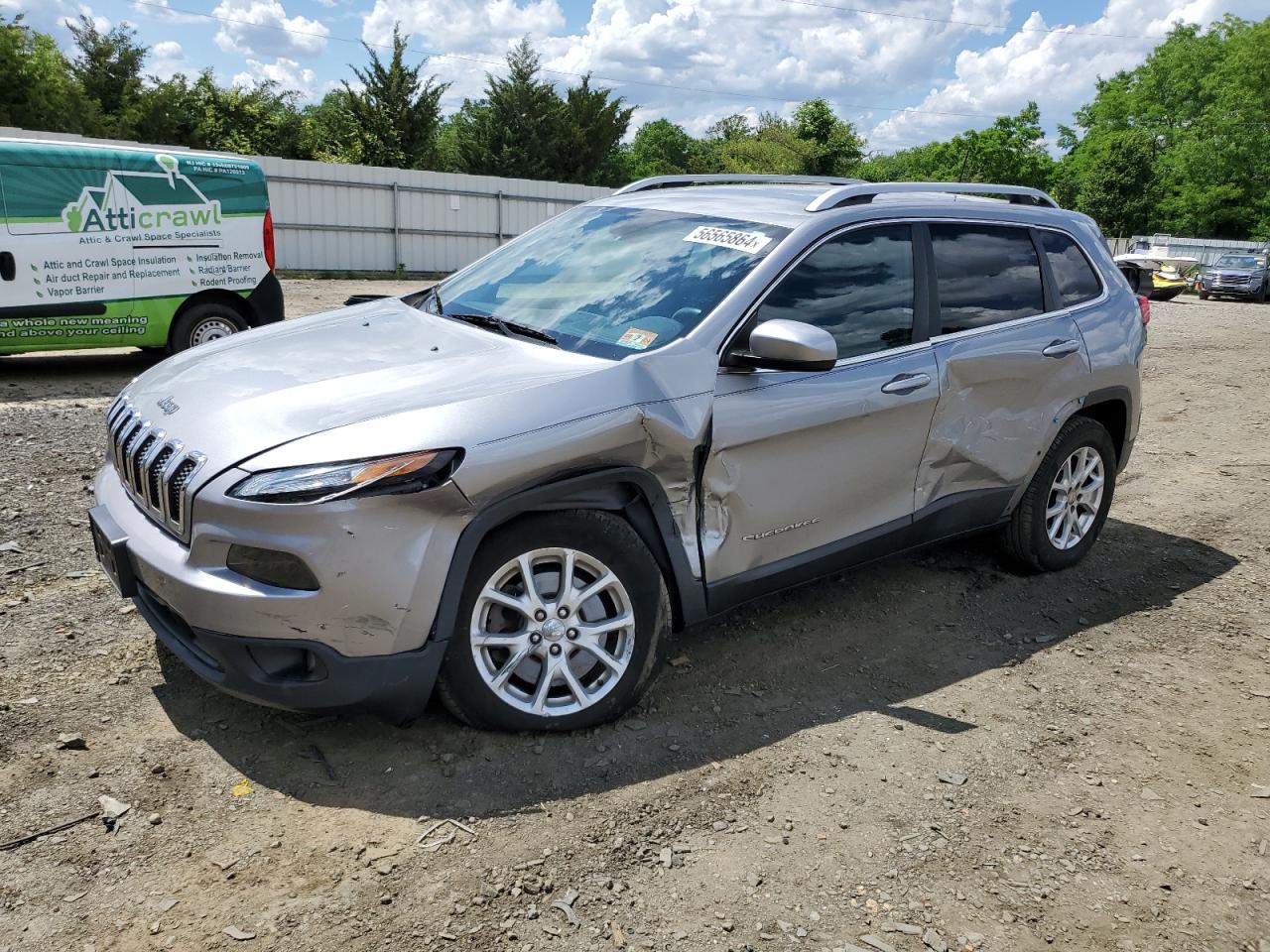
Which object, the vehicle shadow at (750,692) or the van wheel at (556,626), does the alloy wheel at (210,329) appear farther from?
the van wheel at (556,626)

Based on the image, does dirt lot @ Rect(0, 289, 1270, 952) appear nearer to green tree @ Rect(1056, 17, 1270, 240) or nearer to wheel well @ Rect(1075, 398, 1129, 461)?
wheel well @ Rect(1075, 398, 1129, 461)

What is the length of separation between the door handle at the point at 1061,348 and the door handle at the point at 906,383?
935mm

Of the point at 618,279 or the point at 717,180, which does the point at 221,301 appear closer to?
the point at 717,180

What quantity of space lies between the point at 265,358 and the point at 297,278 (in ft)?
63.9

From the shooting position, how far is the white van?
8.38 metres

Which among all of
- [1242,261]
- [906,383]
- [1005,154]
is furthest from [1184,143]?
[906,383]

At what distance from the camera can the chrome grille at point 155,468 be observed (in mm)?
2967

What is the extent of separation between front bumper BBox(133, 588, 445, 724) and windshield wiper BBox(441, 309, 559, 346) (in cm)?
122

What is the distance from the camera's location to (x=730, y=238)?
3.83 meters

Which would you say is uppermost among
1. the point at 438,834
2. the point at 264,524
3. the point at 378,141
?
the point at 378,141

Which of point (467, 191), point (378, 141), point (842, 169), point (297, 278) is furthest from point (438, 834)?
point (842, 169)

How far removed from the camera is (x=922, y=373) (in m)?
4.10

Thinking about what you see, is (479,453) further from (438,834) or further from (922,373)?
(922,373)

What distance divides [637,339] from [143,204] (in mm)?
7251
